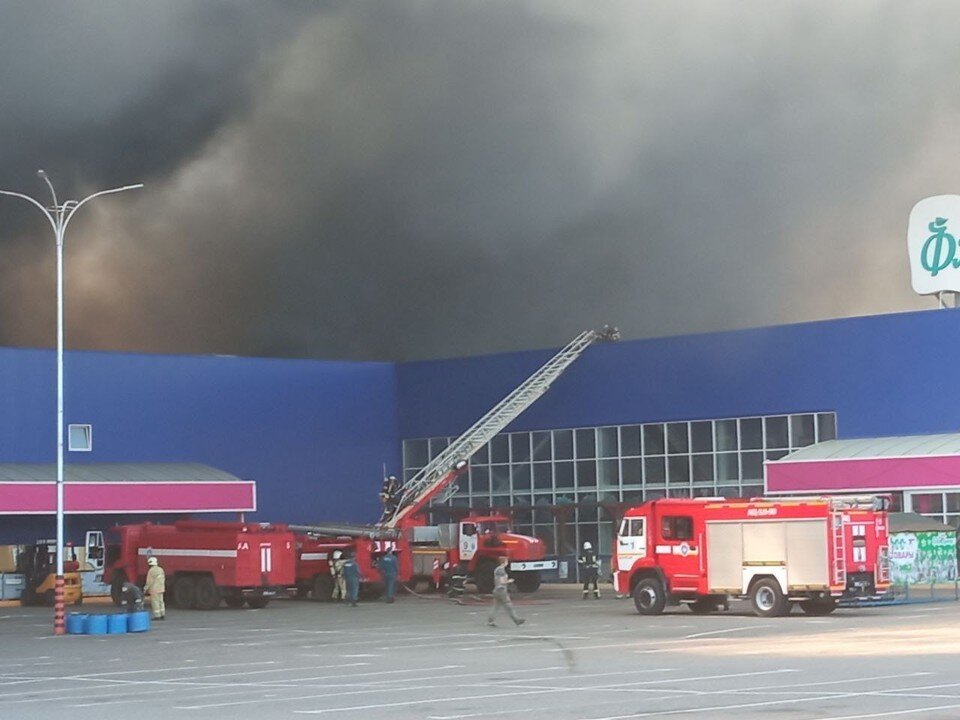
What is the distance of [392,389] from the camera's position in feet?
254

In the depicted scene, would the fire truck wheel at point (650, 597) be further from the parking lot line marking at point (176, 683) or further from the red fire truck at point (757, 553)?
the parking lot line marking at point (176, 683)

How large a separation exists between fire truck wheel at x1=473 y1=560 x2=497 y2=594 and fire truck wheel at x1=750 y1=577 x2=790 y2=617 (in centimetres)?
1798

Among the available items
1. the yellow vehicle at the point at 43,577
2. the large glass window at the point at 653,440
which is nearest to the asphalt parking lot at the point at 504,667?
the yellow vehicle at the point at 43,577

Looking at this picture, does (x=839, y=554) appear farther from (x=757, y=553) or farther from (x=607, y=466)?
(x=607, y=466)

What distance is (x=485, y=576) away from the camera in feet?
198

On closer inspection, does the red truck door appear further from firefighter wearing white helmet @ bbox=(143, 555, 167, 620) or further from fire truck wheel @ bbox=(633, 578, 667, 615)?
firefighter wearing white helmet @ bbox=(143, 555, 167, 620)

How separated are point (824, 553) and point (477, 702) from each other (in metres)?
21.2

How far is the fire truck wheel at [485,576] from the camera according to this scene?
60.3 m

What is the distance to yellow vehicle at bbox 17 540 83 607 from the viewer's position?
59781mm

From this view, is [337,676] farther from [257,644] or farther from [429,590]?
[429,590]

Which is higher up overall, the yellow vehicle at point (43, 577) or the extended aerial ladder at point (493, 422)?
the extended aerial ladder at point (493, 422)

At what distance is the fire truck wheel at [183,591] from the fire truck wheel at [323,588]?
Answer: 5.00 m

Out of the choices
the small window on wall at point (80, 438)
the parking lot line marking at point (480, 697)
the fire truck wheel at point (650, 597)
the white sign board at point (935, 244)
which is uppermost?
the white sign board at point (935, 244)

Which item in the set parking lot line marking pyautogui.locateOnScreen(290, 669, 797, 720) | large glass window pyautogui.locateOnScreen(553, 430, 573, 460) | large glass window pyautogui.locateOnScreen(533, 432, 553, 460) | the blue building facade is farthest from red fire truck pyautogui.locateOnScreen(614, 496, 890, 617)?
large glass window pyautogui.locateOnScreen(533, 432, 553, 460)
